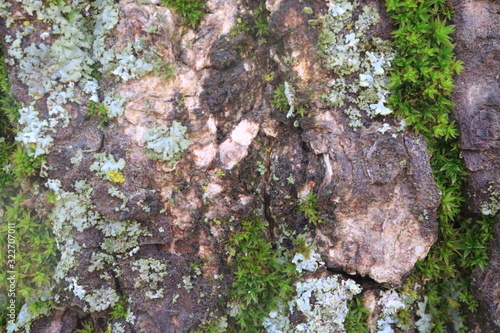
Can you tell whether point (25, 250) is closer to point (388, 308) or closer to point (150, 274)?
point (150, 274)

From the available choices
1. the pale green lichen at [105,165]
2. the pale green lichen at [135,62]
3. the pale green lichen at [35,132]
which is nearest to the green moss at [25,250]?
the pale green lichen at [35,132]

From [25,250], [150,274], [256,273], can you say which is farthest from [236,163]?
[25,250]

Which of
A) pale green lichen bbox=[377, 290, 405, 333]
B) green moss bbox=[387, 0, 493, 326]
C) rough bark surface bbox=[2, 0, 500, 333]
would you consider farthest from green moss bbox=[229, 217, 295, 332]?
green moss bbox=[387, 0, 493, 326]

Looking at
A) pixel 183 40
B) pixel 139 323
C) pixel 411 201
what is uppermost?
pixel 183 40

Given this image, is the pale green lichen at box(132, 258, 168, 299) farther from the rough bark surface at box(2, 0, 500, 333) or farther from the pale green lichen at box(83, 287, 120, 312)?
the pale green lichen at box(83, 287, 120, 312)

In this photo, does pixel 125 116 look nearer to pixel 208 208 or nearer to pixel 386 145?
pixel 208 208

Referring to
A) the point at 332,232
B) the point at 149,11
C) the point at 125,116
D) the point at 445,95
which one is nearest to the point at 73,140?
the point at 125,116
